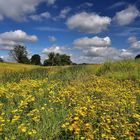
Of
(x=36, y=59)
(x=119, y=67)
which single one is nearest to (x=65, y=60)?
(x=36, y=59)

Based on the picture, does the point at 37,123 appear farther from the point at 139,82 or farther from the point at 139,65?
the point at 139,65

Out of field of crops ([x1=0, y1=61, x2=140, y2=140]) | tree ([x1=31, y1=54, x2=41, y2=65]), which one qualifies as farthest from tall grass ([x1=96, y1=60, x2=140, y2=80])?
tree ([x1=31, y1=54, x2=41, y2=65])

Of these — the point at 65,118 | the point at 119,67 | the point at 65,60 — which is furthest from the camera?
the point at 65,60

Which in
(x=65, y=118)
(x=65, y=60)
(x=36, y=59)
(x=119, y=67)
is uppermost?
(x=36, y=59)

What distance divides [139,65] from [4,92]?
37.9ft

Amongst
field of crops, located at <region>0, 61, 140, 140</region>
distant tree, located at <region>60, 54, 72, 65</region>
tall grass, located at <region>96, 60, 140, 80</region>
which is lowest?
field of crops, located at <region>0, 61, 140, 140</region>

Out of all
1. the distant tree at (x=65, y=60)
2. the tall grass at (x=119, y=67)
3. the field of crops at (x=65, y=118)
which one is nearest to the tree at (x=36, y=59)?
the distant tree at (x=65, y=60)

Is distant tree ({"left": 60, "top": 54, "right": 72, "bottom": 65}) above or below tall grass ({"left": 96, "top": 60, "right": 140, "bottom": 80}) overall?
above

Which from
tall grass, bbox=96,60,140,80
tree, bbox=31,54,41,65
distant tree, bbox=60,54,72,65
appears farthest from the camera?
tree, bbox=31,54,41,65

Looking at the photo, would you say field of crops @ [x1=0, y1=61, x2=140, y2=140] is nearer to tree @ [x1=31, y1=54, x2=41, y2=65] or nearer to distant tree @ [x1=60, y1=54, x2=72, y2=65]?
distant tree @ [x1=60, y1=54, x2=72, y2=65]

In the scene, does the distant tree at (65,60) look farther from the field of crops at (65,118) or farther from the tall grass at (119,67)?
the field of crops at (65,118)

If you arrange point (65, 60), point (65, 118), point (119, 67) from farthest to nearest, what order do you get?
point (65, 60)
point (119, 67)
point (65, 118)

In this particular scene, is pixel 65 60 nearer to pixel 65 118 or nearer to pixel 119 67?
pixel 119 67

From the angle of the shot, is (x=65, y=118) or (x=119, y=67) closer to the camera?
(x=65, y=118)
